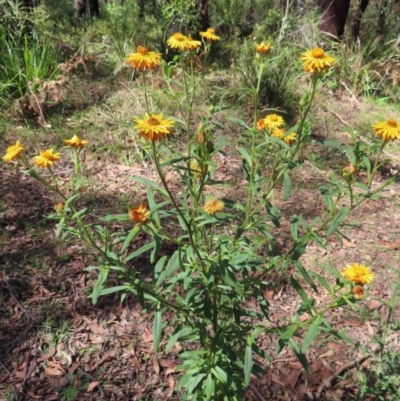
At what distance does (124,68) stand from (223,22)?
6.13 feet

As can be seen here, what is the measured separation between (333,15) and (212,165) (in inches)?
217

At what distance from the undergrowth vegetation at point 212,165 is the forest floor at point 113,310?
0.18 ft

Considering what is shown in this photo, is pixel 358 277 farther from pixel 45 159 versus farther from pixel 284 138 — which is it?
pixel 45 159

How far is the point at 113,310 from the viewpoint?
7.91 feet

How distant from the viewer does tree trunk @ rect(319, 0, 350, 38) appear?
571 cm

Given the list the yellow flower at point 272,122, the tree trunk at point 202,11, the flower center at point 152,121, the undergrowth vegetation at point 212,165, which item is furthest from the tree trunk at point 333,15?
the flower center at point 152,121

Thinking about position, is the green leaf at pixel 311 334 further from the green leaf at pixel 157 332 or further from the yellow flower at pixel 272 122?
Result: the yellow flower at pixel 272 122

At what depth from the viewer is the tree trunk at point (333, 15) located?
5.71m

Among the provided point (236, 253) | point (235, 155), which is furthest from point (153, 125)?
point (235, 155)

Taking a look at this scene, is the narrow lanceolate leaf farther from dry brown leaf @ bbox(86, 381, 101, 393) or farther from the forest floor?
dry brown leaf @ bbox(86, 381, 101, 393)

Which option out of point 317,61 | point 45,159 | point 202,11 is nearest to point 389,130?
point 317,61

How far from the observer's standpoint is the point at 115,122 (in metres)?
4.07

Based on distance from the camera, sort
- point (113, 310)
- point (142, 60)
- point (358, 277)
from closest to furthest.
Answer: point (358, 277), point (142, 60), point (113, 310)

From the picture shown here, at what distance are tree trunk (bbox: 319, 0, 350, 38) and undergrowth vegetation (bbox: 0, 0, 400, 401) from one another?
0.24 meters
